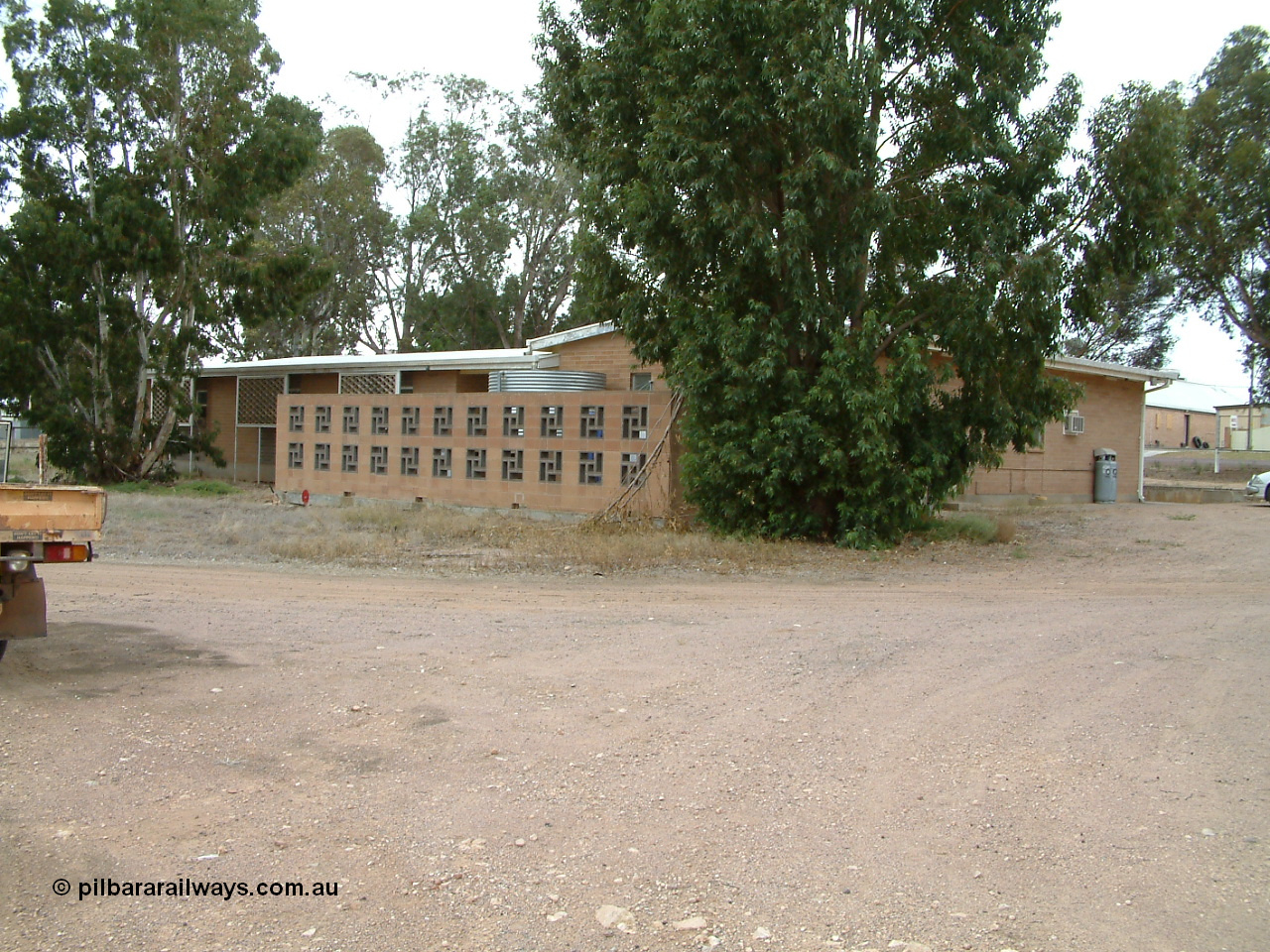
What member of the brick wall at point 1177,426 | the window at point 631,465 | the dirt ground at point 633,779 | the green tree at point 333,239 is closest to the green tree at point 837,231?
the window at point 631,465

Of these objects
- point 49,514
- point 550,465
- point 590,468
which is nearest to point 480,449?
point 550,465

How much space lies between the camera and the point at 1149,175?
15656mm

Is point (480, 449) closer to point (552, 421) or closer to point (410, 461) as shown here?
point (552, 421)

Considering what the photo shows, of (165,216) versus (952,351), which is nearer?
(952,351)

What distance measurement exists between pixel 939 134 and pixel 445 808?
45.6 ft

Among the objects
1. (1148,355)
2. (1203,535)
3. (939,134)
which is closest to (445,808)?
(939,134)

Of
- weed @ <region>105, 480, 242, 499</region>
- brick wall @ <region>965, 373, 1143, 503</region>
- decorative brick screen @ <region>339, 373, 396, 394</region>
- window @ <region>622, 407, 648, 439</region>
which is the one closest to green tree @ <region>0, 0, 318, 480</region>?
weed @ <region>105, 480, 242, 499</region>

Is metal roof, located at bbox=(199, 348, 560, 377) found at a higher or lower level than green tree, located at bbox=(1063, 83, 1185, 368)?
lower

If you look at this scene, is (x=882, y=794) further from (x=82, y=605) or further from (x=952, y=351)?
(x=952, y=351)

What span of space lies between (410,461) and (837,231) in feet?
39.7

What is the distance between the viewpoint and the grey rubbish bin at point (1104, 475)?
27.5 metres

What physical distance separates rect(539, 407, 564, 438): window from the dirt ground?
435 inches

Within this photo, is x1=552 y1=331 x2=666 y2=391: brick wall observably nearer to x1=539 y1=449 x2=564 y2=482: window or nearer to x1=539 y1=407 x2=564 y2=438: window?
x1=539 y1=407 x2=564 y2=438: window

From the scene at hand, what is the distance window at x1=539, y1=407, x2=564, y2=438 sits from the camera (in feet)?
71.8
